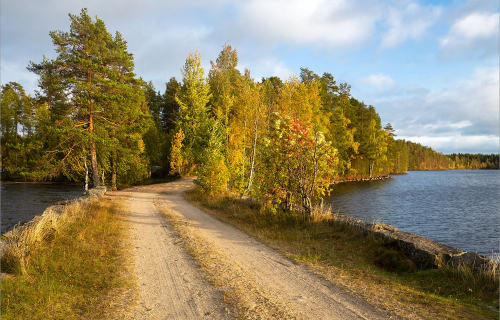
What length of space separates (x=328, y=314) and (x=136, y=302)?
12.8 feet

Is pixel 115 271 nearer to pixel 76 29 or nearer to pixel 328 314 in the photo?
pixel 328 314

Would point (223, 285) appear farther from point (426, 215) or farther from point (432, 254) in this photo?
point (426, 215)

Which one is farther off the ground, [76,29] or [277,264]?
[76,29]

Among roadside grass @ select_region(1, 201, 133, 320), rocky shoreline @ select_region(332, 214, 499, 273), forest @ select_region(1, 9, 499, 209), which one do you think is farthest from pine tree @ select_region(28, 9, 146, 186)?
rocky shoreline @ select_region(332, 214, 499, 273)

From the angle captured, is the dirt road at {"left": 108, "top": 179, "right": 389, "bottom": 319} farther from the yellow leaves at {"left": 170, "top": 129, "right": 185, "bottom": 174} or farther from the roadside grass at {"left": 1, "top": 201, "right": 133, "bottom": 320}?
the yellow leaves at {"left": 170, "top": 129, "right": 185, "bottom": 174}

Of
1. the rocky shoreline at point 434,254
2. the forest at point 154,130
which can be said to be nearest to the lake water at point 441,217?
the forest at point 154,130

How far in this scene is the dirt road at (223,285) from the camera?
5.25 metres

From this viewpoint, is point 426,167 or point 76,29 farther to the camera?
point 426,167

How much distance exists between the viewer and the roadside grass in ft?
17.2

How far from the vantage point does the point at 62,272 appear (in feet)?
22.7

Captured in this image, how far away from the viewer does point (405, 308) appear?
5395 mm

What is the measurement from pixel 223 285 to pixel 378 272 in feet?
14.1

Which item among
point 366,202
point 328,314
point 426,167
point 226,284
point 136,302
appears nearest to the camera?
point 328,314

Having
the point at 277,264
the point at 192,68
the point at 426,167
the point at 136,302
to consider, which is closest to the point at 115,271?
the point at 136,302
